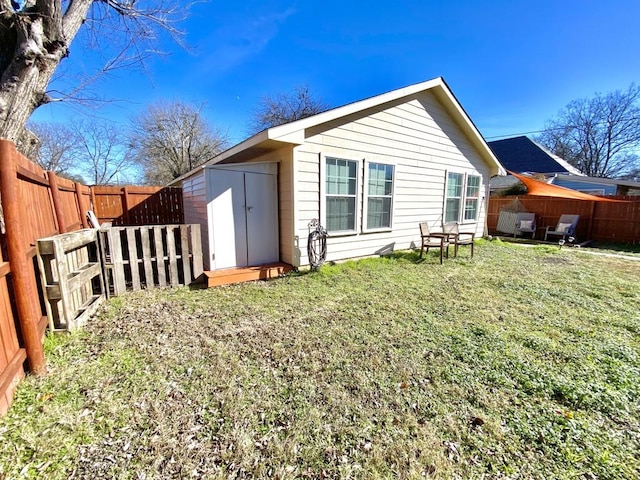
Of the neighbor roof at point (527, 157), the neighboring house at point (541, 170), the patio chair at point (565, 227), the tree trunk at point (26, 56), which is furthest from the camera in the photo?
the neighbor roof at point (527, 157)

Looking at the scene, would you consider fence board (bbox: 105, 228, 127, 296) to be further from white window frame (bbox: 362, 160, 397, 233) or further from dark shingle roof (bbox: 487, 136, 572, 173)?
dark shingle roof (bbox: 487, 136, 572, 173)

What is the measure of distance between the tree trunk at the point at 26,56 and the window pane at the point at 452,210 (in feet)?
29.2

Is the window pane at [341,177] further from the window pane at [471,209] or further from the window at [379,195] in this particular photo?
the window pane at [471,209]

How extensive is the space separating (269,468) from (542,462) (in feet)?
5.13

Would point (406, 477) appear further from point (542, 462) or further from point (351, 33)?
point (351, 33)

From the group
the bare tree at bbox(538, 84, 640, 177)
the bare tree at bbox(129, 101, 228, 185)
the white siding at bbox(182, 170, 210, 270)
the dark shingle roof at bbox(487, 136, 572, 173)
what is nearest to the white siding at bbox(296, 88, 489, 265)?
the white siding at bbox(182, 170, 210, 270)

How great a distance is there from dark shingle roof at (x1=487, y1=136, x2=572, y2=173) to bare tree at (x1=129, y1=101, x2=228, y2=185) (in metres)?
20.8

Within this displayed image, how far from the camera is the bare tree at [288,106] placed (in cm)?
1971

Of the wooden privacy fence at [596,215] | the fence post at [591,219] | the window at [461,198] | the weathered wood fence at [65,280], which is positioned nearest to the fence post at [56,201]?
the weathered wood fence at [65,280]

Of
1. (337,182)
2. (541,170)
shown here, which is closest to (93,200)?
(337,182)

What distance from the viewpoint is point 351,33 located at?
789cm

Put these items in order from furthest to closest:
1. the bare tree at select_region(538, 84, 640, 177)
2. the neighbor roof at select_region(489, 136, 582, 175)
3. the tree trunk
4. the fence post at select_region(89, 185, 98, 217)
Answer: the bare tree at select_region(538, 84, 640, 177)
the neighbor roof at select_region(489, 136, 582, 175)
the fence post at select_region(89, 185, 98, 217)
the tree trunk

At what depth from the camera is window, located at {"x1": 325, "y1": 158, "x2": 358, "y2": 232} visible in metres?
5.45

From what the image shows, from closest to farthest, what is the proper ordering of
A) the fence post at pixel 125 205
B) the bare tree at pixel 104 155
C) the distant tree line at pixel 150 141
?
the fence post at pixel 125 205 → the distant tree line at pixel 150 141 → the bare tree at pixel 104 155
